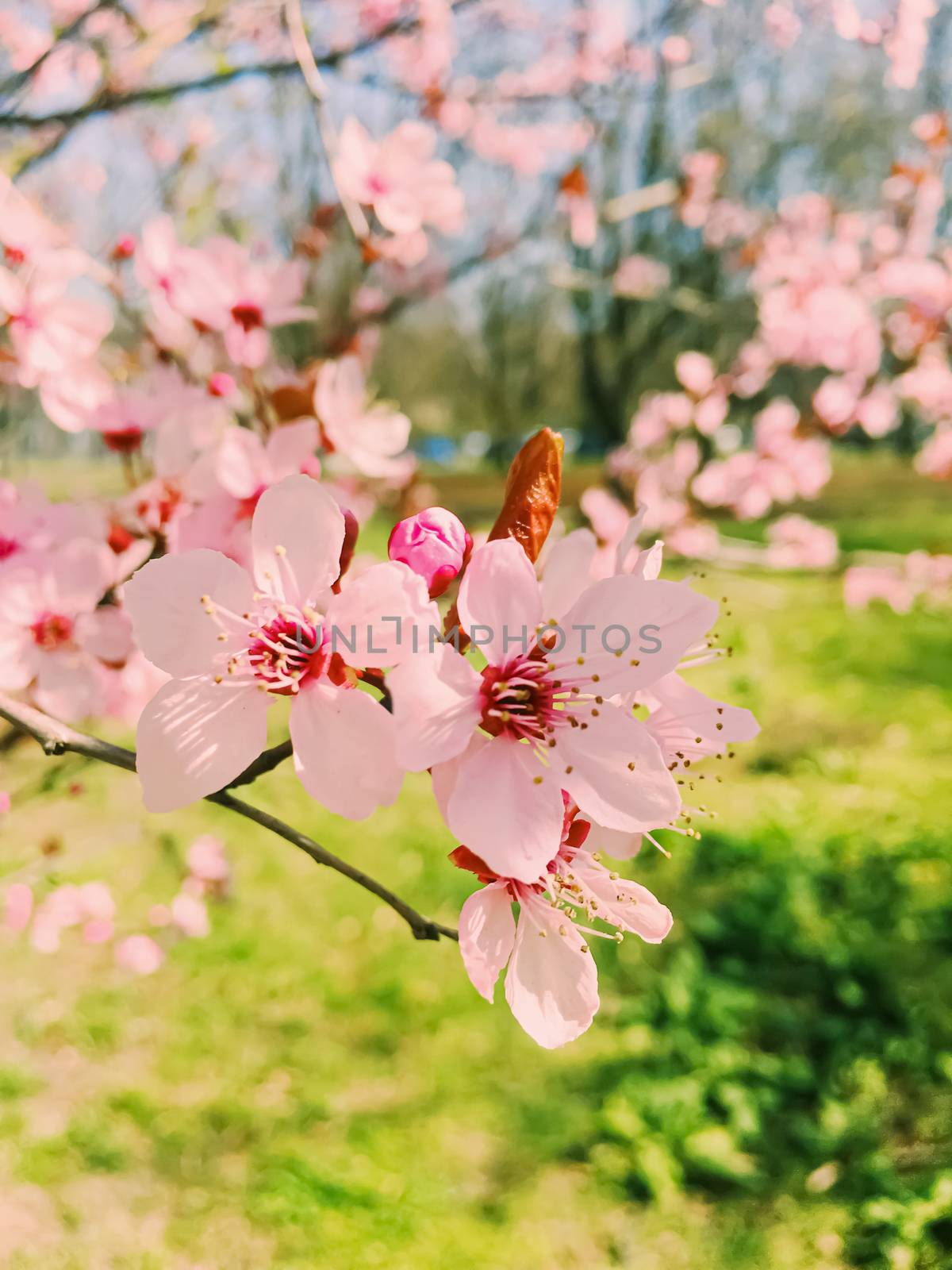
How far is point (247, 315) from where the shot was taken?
173 centimetres

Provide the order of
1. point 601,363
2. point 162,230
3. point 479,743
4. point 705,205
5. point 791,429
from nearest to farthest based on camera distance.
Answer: point 479,743 → point 162,230 → point 791,429 → point 705,205 → point 601,363

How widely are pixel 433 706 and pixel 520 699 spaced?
12 centimetres

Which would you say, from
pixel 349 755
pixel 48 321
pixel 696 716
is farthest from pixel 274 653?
pixel 48 321

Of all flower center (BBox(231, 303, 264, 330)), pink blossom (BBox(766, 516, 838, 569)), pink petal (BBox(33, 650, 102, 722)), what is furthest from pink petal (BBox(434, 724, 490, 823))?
pink blossom (BBox(766, 516, 838, 569))

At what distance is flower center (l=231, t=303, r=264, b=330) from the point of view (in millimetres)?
1713

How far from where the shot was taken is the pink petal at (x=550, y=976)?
768mm

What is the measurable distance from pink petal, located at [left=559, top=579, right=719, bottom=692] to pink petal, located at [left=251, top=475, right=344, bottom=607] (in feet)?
0.66

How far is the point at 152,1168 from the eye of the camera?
247 centimetres

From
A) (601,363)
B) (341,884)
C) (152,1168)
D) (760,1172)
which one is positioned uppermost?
(152,1168)

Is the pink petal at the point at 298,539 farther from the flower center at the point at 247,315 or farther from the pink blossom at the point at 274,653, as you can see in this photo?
the flower center at the point at 247,315

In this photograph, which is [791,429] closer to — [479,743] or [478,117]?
[478,117]

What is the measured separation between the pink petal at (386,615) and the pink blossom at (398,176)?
1.34 meters

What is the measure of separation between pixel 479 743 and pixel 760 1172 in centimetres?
226

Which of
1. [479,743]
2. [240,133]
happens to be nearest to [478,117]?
[240,133]
